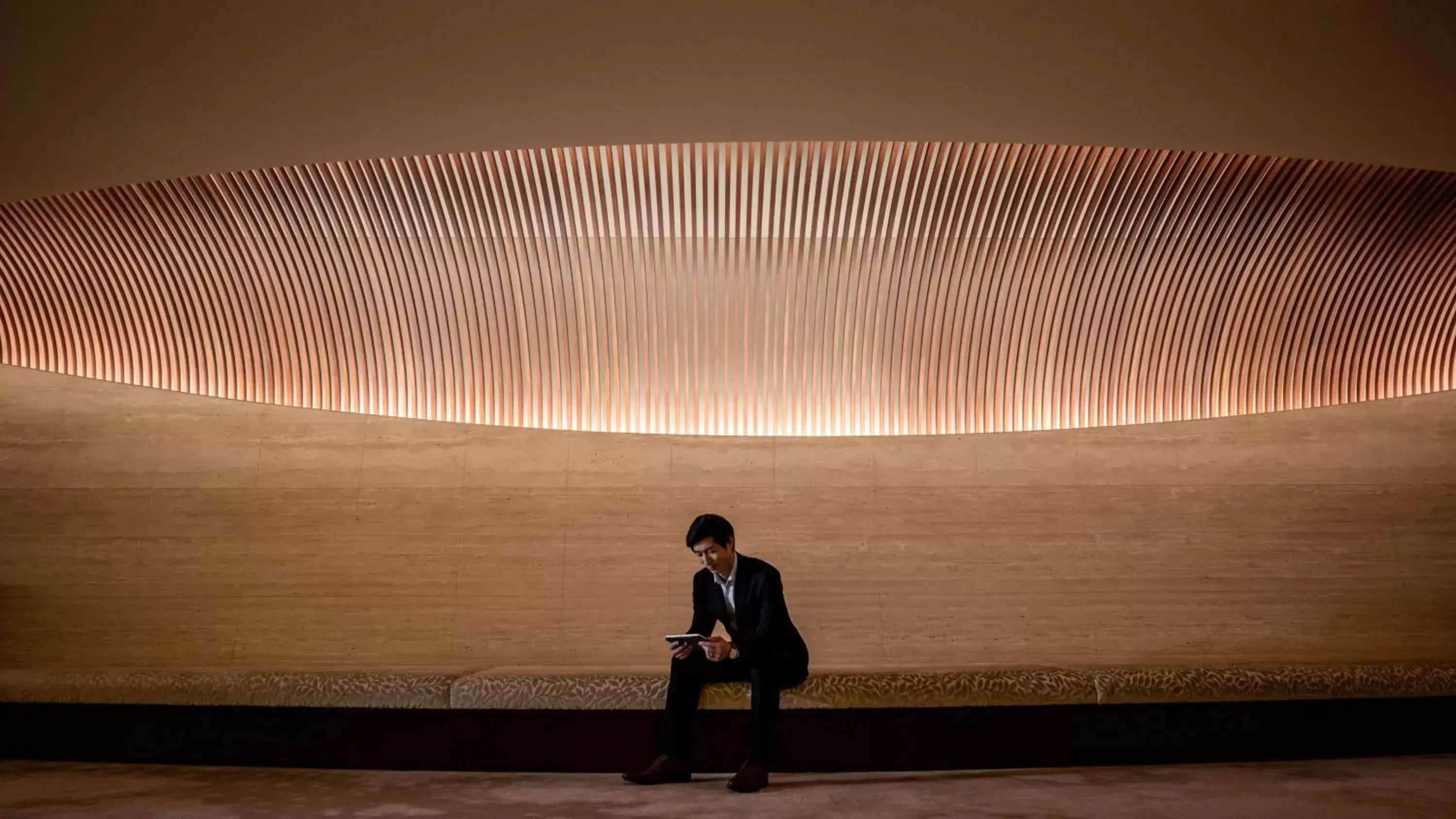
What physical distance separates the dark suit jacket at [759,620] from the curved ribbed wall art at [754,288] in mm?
2856

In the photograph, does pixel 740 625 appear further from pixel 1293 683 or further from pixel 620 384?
pixel 620 384

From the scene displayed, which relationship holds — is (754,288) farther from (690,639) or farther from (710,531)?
(690,639)

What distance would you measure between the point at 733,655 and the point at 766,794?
0.51 metres

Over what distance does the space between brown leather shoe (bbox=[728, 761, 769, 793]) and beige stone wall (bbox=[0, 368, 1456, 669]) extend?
273cm

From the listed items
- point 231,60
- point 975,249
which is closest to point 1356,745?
point 975,249

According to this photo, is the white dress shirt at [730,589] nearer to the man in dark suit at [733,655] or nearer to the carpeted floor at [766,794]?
the man in dark suit at [733,655]

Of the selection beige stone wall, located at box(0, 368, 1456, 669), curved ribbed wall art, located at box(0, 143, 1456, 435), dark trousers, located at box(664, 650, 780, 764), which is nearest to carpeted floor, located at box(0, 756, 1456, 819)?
dark trousers, located at box(664, 650, 780, 764)

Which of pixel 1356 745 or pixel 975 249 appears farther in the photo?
pixel 975 249

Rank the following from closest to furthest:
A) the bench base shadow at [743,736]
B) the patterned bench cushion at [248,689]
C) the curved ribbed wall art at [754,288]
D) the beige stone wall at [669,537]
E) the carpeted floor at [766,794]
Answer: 1. the carpeted floor at [766,794]
2. the bench base shadow at [743,736]
3. the patterned bench cushion at [248,689]
4. the curved ribbed wall art at [754,288]
5. the beige stone wall at [669,537]

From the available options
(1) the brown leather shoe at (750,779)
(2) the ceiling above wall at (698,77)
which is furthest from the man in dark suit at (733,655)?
(2) the ceiling above wall at (698,77)

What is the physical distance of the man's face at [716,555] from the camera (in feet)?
12.1

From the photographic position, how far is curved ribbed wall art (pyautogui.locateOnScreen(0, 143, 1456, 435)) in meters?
6.05

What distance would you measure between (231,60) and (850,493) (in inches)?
161

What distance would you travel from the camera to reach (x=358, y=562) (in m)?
6.32
